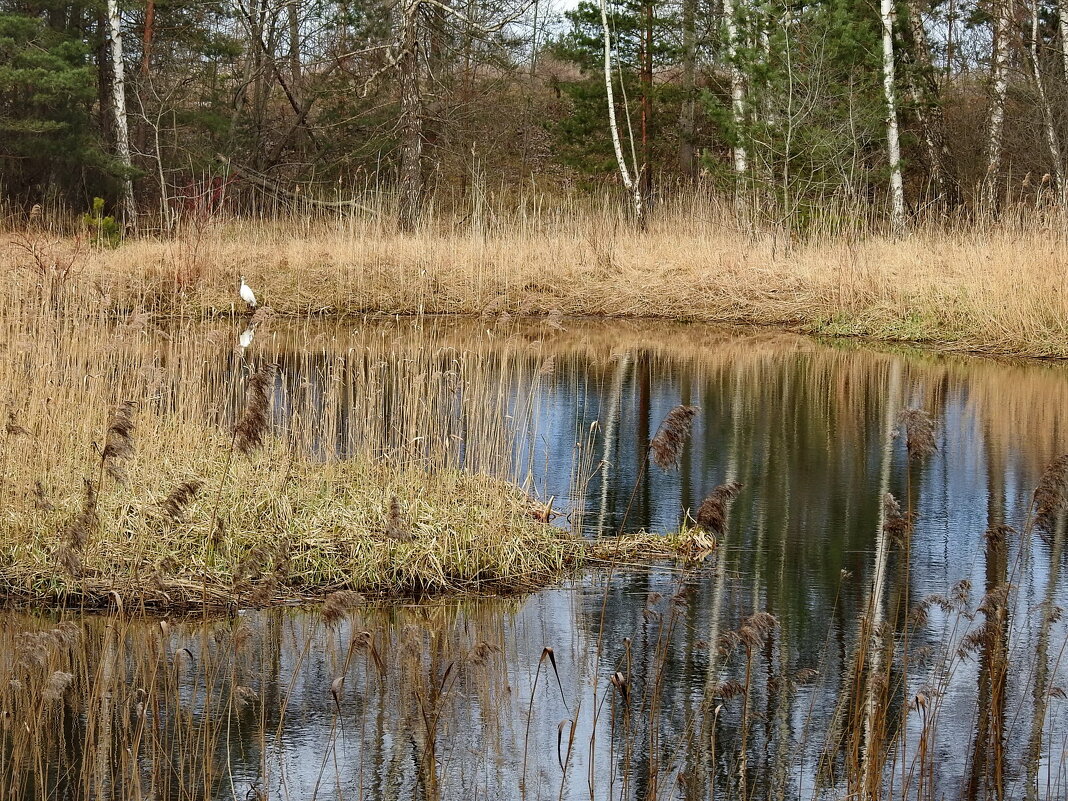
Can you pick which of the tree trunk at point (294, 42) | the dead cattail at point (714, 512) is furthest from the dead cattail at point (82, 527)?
the tree trunk at point (294, 42)

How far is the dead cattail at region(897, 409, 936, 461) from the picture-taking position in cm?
334

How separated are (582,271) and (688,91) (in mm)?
10773

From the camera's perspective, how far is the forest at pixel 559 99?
1931cm

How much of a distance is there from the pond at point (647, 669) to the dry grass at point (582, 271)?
6359 millimetres

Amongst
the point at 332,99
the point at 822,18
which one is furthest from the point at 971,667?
the point at 332,99

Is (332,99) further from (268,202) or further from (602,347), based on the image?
(602,347)

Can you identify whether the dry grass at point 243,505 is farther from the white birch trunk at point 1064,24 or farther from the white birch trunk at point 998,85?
the white birch trunk at point 998,85

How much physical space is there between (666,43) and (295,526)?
2127 centimetres

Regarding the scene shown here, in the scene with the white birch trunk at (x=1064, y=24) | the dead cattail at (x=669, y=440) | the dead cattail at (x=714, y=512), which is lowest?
the dead cattail at (x=714, y=512)

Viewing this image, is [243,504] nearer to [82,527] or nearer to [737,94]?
[82,527]

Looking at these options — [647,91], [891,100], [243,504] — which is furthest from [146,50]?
[243,504]

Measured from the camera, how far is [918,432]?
336 centimetres

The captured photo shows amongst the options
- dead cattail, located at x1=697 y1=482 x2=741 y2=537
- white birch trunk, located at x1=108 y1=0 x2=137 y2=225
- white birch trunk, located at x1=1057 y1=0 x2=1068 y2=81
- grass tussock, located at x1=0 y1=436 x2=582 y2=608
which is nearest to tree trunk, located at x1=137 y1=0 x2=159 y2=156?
white birch trunk, located at x1=108 y1=0 x2=137 y2=225

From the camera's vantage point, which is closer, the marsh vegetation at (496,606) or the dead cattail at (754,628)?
the dead cattail at (754,628)
